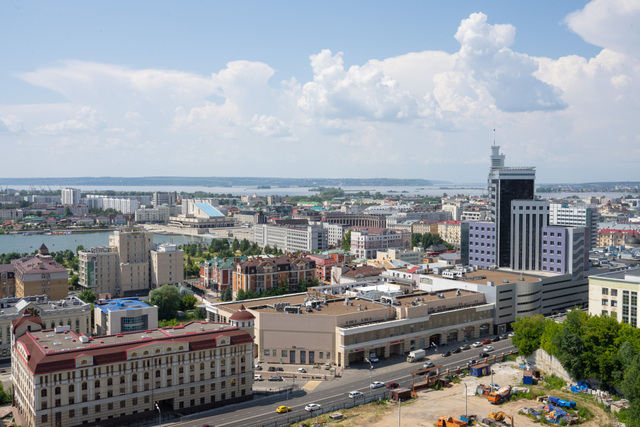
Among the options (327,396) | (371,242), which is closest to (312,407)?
(327,396)

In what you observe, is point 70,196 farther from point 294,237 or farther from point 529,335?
point 529,335

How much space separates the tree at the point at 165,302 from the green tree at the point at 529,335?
20316 mm

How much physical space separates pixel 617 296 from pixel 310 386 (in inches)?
622

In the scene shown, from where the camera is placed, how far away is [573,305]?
3975cm

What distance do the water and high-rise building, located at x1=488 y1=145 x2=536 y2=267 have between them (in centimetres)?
4804

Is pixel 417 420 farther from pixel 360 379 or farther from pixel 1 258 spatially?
pixel 1 258

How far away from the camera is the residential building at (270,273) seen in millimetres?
42500

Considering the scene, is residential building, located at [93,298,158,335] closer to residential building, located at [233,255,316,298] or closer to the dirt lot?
residential building, located at [233,255,316,298]

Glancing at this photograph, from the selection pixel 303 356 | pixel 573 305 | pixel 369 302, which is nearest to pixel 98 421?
pixel 303 356

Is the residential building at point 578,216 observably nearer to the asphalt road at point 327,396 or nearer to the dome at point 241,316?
the asphalt road at point 327,396

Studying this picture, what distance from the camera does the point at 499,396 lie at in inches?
920

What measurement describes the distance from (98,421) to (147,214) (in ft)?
361

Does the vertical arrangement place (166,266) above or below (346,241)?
above

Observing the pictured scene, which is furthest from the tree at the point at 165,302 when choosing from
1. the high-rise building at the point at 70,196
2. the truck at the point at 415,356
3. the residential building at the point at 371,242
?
the high-rise building at the point at 70,196
